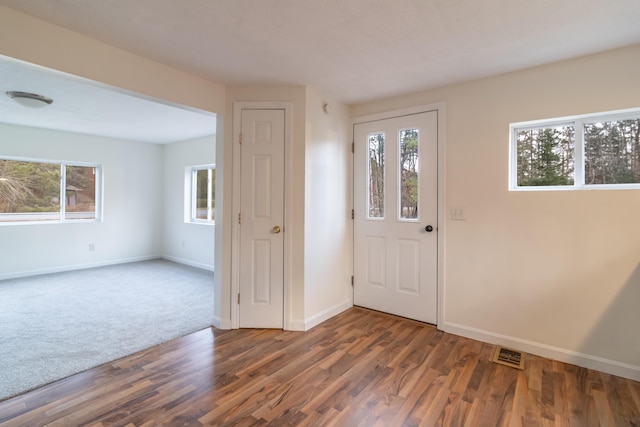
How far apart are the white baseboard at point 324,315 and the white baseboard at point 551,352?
3.36ft

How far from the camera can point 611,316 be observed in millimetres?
2164

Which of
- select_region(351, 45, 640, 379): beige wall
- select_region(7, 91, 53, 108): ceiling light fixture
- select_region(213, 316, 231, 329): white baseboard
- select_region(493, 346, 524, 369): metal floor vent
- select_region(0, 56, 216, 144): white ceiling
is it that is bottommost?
select_region(493, 346, 524, 369): metal floor vent

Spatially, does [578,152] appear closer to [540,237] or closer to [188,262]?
[540,237]

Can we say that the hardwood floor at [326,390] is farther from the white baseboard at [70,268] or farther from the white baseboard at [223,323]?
the white baseboard at [70,268]

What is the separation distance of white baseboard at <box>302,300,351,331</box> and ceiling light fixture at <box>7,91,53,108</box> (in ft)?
11.7

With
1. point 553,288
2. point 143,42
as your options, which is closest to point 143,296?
point 143,42

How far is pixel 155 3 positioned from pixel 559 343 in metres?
3.60

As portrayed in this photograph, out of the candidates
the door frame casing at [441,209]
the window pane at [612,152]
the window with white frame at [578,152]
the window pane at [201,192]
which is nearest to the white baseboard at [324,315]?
the door frame casing at [441,209]

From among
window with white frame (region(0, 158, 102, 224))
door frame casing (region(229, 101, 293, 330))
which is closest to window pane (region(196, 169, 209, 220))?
window with white frame (region(0, 158, 102, 224))

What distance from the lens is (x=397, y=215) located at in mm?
3168

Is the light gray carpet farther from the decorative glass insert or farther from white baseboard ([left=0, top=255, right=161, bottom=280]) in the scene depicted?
the decorative glass insert

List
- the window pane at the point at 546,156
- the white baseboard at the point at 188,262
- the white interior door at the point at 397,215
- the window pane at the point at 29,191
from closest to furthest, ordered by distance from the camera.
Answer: the window pane at the point at 546,156 → the white interior door at the point at 397,215 → the window pane at the point at 29,191 → the white baseboard at the point at 188,262

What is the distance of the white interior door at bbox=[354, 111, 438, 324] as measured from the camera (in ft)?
9.73

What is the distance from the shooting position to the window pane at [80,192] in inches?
205
